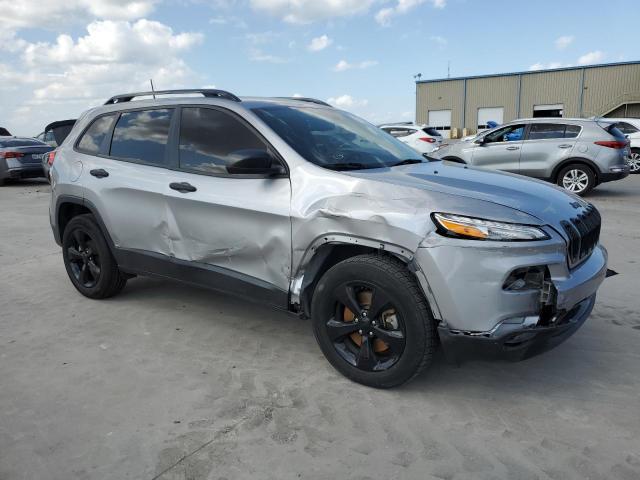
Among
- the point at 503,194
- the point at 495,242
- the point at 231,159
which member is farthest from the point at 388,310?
the point at 231,159

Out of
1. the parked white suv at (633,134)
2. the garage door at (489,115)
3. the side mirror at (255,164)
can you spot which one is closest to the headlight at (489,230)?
the side mirror at (255,164)

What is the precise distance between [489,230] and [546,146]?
30.4 feet

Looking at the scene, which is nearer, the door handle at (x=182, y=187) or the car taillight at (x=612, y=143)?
the door handle at (x=182, y=187)

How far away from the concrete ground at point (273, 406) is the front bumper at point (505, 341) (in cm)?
37

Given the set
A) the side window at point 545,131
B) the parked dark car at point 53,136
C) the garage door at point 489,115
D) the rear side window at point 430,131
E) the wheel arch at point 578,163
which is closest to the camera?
the wheel arch at point 578,163

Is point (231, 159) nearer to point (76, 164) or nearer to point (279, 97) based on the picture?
point (279, 97)

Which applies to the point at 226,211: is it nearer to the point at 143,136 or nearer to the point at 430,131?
the point at 143,136

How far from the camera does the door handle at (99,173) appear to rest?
14.5ft

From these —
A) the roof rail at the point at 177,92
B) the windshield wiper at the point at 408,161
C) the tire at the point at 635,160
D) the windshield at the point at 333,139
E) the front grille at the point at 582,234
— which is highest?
the roof rail at the point at 177,92

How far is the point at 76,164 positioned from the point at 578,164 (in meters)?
9.39

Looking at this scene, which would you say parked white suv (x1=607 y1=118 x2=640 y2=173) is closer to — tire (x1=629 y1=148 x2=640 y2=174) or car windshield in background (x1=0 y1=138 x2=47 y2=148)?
tire (x1=629 y1=148 x2=640 y2=174)

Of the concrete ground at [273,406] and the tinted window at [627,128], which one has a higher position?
the tinted window at [627,128]

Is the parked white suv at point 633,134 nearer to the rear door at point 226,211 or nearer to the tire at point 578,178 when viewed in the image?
the tire at point 578,178

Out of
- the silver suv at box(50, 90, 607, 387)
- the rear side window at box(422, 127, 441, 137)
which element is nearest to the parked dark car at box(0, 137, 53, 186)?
the rear side window at box(422, 127, 441, 137)
